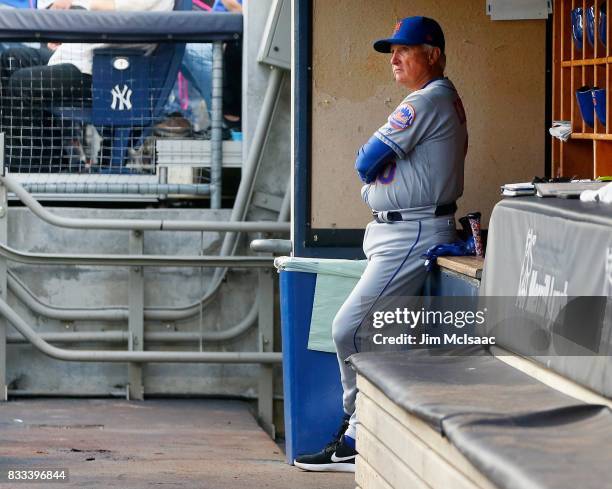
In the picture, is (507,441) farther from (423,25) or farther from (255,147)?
(255,147)

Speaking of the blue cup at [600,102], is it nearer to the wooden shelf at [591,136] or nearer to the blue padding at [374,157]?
the wooden shelf at [591,136]

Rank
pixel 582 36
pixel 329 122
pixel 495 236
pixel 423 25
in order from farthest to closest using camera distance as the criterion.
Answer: pixel 329 122 < pixel 582 36 < pixel 423 25 < pixel 495 236

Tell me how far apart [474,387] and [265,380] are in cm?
537

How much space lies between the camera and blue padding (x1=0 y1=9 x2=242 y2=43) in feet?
28.9

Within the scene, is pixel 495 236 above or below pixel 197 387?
above

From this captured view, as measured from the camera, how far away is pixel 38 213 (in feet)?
27.0

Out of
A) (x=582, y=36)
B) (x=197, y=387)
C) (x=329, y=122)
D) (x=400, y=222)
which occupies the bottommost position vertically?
(x=197, y=387)

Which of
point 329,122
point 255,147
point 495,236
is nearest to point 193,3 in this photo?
point 255,147

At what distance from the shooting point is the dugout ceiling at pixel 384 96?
603cm

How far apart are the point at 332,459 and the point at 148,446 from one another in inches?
54.5

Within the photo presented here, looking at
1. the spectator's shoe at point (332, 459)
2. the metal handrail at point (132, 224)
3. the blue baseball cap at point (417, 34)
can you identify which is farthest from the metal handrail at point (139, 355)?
the blue baseball cap at point (417, 34)

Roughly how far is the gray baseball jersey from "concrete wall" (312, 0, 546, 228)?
0.90 metres

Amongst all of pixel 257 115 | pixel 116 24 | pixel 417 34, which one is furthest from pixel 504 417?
pixel 116 24

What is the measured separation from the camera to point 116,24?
29.0 feet
